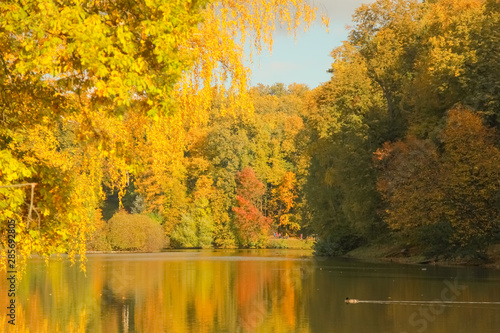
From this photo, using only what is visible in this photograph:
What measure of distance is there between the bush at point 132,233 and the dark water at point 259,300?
95.6 ft

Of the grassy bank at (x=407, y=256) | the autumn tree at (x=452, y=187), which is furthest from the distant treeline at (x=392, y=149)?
the grassy bank at (x=407, y=256)

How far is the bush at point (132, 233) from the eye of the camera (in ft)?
244

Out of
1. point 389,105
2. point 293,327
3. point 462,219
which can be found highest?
point 389,105

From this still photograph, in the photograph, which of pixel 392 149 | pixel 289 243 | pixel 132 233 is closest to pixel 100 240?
pixel 132 233

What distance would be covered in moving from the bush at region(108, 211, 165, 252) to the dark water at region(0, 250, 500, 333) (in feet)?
95.6

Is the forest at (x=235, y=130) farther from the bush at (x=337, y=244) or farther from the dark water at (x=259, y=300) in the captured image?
the dark water at (x=259, y=300)

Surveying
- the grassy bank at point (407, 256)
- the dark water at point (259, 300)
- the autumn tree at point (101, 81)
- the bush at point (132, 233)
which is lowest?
the dark water at point (259, 300)

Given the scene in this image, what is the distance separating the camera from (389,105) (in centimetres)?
5694

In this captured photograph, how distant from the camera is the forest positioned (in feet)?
33.9

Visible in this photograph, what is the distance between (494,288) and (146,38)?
2272cm

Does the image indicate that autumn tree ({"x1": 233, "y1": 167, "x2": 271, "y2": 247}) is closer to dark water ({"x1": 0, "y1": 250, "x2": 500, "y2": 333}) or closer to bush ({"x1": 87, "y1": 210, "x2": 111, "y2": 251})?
bush ({"x1": 87, "y1": 210, "x2": 111, "y2": 251})

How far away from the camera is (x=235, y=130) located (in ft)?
294

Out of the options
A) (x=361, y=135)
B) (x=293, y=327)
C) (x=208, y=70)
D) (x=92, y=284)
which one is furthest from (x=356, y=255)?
(x=208, y=70)

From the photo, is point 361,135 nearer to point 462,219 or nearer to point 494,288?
point 462,219
